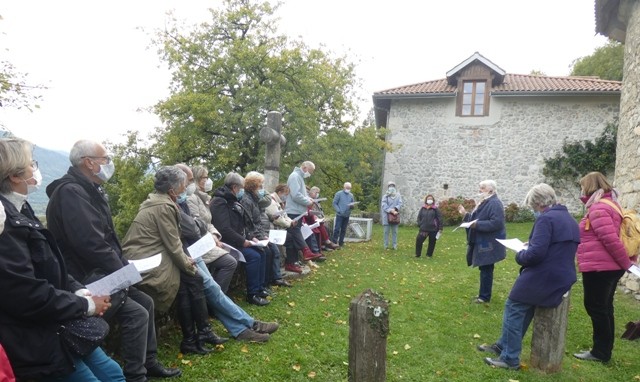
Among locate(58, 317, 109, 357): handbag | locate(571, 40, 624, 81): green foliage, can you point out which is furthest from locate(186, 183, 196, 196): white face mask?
locate(571, 40, 624, 81): green foliage

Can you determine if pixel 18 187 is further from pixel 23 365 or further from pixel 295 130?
Result: pixel 295 130

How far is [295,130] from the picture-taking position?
1598 cm

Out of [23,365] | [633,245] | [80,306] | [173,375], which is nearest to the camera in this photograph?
[23,365]

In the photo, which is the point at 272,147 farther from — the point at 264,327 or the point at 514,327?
the point at 514,327

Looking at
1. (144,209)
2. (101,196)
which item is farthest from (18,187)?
(144,209)

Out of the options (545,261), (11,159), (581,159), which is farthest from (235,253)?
(581,159)

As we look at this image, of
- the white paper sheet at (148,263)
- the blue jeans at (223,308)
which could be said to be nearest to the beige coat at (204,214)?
the blue jeans at (223,308)

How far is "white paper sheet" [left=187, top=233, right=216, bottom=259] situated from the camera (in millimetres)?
4184

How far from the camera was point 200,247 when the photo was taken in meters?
4.24

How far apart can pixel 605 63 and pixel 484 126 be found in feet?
42.5

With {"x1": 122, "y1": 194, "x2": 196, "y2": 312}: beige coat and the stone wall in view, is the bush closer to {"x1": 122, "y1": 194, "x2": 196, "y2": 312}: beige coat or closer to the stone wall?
the stone wall

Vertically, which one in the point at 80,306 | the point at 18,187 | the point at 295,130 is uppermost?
the point at 295,130

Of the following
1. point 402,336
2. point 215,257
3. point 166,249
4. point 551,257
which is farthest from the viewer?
point 402,336

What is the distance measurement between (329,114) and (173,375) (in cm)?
1557
